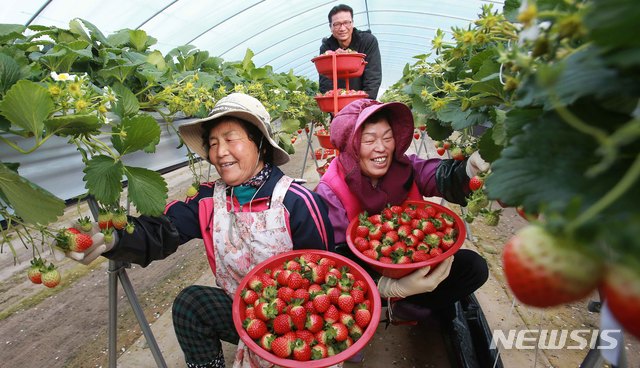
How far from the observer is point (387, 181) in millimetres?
1516

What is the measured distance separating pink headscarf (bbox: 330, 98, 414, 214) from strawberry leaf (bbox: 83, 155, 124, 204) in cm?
85

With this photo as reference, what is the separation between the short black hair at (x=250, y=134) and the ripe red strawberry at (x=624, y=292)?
3.98 feet

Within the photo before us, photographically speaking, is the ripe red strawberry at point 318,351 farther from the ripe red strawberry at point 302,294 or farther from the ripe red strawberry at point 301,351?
the ripe red strawberry at point 302,294

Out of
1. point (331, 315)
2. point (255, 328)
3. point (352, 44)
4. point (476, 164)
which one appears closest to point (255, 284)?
point (255, 328)

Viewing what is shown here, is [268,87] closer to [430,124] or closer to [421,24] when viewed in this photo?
[430,124]

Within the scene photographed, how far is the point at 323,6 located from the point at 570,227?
27.5 feet

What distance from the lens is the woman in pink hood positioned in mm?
1439

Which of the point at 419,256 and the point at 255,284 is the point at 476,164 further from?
the point at 255,284

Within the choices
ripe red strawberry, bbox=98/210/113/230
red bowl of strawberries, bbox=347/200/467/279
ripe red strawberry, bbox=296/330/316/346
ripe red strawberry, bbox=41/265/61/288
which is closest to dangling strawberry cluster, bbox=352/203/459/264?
red bowl of strawberries, bbox=347/200/467/279

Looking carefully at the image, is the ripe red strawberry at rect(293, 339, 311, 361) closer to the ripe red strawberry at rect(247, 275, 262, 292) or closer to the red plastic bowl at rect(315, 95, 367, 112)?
the ripe red strawberry at rect(247, 275, 262, 292)

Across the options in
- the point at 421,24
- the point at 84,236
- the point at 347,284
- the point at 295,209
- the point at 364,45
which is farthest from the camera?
the point at 421,24

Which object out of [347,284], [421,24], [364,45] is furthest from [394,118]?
[421,24]

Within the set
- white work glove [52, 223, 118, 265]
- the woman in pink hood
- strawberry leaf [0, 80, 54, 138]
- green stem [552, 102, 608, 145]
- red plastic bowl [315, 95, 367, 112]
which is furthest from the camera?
red plastic bowl [315, 95, 367, 112]

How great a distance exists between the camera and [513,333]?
1.70 meters
